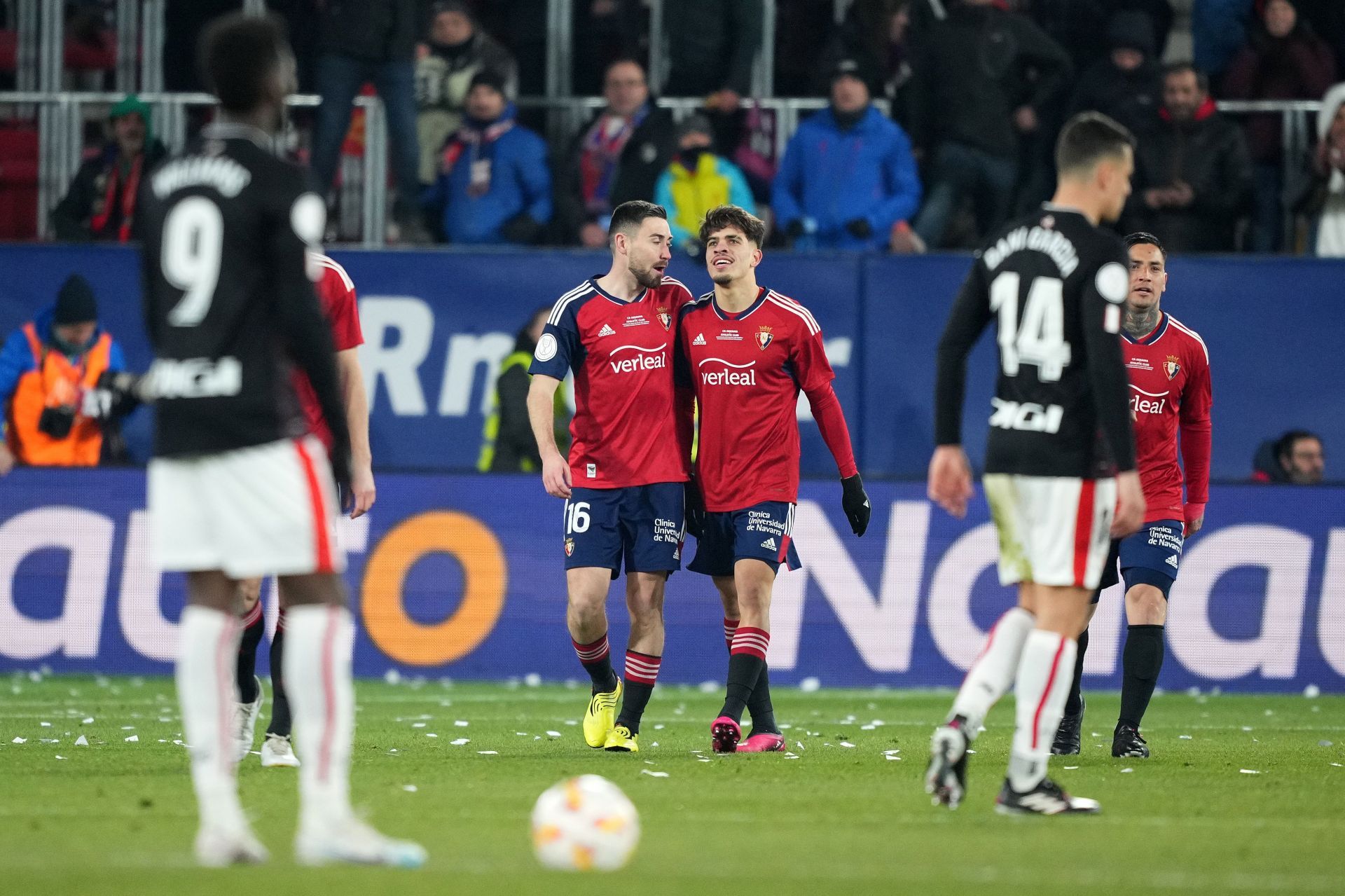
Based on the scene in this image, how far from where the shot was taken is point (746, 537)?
9.35 m

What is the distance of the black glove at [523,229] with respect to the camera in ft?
51.3

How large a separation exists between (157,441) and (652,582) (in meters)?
4.13

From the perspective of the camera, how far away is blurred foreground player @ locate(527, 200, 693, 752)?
945 centimetres

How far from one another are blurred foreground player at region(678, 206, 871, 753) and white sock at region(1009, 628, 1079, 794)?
266 centimetres

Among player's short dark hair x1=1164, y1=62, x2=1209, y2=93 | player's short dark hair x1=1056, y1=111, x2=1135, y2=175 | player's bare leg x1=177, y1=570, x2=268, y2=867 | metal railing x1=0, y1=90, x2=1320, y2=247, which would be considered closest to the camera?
player's bare leg x1=177, y1=570, x2=268, y2=867

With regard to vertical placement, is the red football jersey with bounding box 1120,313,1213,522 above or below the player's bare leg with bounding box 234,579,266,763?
above

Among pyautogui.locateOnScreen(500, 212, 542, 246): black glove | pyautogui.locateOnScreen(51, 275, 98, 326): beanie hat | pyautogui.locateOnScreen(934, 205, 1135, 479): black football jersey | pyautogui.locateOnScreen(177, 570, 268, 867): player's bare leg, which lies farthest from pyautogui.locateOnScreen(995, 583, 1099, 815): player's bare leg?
pyautogui.locateOnScreen(51, 275, 98, 326): beanie hat

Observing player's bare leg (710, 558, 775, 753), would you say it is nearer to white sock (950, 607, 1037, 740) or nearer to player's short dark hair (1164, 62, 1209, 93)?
white sock (950, 607, 1037, 740)

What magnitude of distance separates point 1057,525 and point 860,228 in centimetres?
874

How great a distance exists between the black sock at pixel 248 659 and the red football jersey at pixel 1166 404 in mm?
4107

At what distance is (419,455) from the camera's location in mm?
15625

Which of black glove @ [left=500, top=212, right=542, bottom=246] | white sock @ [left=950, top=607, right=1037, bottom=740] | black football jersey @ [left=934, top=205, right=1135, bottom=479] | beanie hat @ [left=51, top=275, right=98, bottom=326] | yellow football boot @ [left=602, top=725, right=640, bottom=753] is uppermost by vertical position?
black glove @ [left=500, top=212, right=542, bottom=246]

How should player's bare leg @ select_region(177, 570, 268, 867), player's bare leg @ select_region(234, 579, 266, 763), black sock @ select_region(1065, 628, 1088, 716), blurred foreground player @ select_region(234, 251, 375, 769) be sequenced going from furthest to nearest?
black sock @ select_region(1065, 628, 1088, 716) < player's bare leg @ select_region(234, 579, 266, 763) < blurred foreground player @ select_region(234, 251, 375, 769) < player's bare leg @ select_region(177, 570, 268, 867)

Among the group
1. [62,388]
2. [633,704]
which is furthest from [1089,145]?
[62,388]
